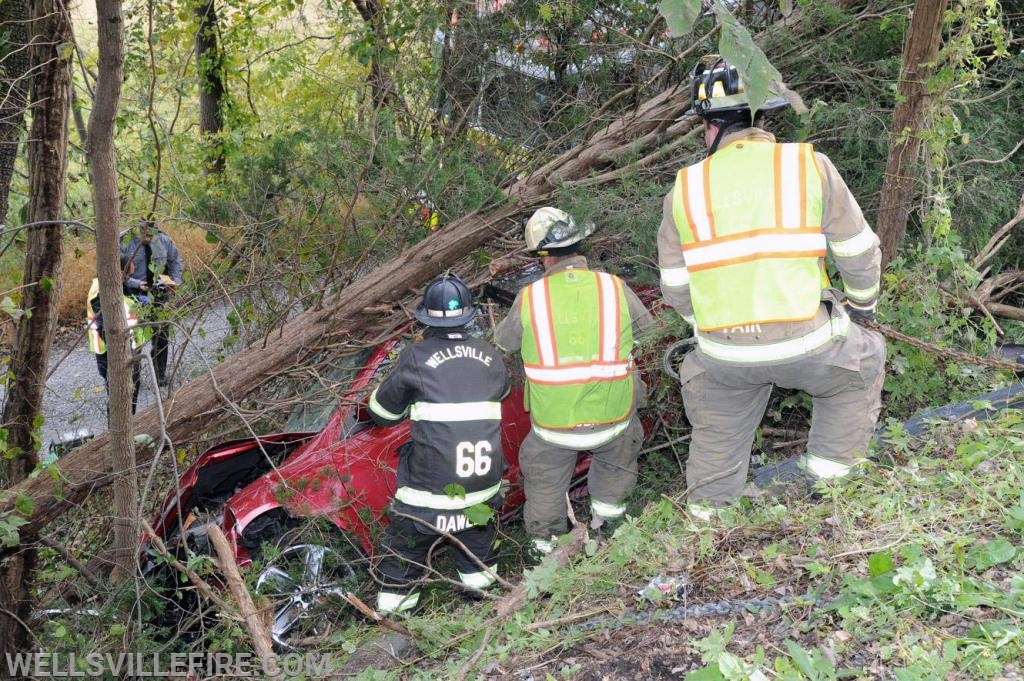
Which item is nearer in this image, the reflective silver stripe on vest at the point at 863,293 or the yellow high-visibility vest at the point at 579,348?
the reflective silver stripe on vest at the point at 863,293

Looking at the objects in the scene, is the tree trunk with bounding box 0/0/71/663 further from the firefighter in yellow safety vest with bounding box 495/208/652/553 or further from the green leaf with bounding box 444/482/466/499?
the firefighter in yellow safety vest with bounding box 495/208/652/553

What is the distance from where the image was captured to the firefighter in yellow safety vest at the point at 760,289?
3.10 meters

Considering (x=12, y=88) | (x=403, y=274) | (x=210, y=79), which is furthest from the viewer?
(x=210, y=79)

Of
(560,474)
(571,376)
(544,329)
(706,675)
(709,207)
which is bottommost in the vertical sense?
(560,474)

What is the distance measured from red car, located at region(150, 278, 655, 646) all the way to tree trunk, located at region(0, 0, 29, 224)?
165 cm

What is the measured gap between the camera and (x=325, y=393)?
4.74 meters

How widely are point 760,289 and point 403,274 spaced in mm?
2709

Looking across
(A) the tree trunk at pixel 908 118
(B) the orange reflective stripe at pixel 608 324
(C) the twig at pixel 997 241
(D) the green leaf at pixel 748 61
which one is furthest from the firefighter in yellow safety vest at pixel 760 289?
(C) the twig at pixel 997 241

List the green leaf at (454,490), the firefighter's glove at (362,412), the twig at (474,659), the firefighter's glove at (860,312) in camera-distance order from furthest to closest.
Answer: the firefighter's glove at (362,412)
the green leaf at (454,490)
the firefighter's glove at (860,312)
the twig at (474,659)

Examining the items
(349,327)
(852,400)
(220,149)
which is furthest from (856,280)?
(220,149)

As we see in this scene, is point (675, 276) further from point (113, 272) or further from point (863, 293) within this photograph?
point (113, 272)

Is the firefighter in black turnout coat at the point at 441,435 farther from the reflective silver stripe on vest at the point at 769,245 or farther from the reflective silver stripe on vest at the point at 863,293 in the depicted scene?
the reflective silver stripe on vest at the point at 863,293

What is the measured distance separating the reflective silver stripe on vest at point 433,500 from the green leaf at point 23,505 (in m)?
1.68

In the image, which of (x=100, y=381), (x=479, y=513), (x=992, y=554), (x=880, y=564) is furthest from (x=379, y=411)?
(x=100, y=381)
